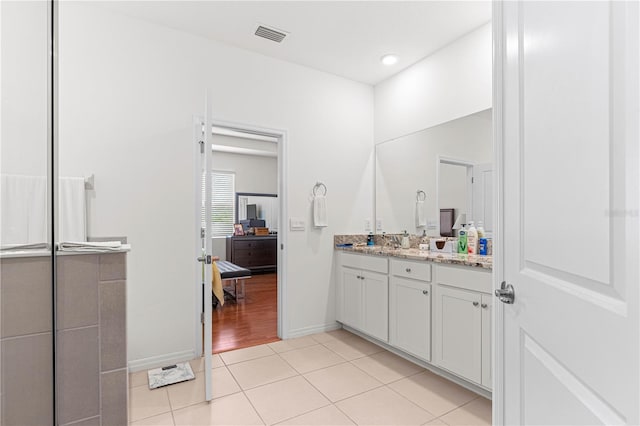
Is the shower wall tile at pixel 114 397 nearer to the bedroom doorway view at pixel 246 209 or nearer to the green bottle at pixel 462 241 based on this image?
the green bottle at pixel 462 241

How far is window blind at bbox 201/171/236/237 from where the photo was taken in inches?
262

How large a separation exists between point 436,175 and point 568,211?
7.89 ft

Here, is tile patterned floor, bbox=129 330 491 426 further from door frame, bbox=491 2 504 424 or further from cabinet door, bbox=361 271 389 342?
door frame, bbox=491 2 504 424

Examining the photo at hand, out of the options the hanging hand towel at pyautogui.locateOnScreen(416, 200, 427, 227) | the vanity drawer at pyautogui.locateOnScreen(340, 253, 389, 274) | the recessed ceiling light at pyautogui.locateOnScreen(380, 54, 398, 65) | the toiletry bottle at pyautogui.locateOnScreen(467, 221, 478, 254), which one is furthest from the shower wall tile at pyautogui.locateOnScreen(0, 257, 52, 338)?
the recessed ceiling light at pyautogui.locateOnScreen(380, 54, 398, 65)

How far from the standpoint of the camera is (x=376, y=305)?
116 inches

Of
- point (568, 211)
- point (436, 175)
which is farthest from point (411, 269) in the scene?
point (568, 211)

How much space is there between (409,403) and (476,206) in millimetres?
1607

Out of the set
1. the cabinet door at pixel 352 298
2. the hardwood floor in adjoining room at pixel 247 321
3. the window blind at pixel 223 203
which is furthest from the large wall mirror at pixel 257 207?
the cabinet door at pixel 352 298

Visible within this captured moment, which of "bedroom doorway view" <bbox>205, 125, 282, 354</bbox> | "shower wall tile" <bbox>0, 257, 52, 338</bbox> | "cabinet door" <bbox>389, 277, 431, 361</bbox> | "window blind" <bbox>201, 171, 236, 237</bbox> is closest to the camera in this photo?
"shower wall tile" <bbox>0, 257, 52, 338</bbox>

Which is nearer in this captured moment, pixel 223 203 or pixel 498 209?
pixel 498 209

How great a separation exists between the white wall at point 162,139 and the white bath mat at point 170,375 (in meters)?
0.12

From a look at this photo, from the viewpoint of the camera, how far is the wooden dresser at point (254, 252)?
6555mm

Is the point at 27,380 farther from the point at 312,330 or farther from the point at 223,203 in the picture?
the point at 223,203

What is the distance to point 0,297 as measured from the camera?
91 cm
